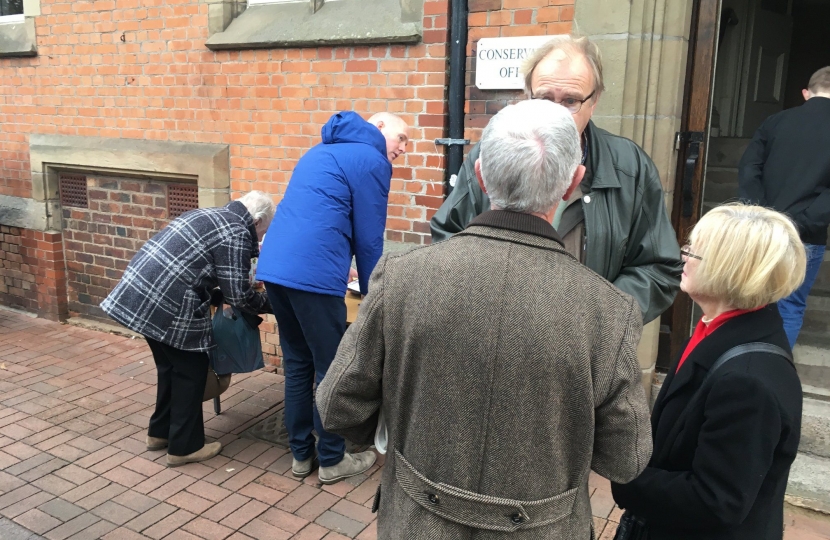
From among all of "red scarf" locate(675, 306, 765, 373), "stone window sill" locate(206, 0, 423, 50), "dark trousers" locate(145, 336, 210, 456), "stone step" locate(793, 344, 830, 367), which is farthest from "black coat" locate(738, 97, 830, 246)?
"dark trousers" locate(145, 336, 210, 456)

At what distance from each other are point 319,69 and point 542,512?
Result: 4049 mm

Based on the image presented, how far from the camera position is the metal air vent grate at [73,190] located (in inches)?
255

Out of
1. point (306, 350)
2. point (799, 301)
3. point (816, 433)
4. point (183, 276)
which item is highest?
point (183, 276)

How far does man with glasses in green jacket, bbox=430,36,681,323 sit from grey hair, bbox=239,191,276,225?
1.64 m

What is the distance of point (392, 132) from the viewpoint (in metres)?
3.84

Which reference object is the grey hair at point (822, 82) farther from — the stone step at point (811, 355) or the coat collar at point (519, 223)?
the coat collar at point (519, 223)

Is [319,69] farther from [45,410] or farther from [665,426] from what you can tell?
[665,426]

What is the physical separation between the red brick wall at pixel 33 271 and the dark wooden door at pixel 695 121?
5617 millimetres

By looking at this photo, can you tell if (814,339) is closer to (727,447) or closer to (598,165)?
(598,165)

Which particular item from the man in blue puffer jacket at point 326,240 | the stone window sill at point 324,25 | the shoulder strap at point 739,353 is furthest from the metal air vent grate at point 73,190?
the shoulder strap at point 739,353

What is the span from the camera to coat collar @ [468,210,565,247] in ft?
4.83

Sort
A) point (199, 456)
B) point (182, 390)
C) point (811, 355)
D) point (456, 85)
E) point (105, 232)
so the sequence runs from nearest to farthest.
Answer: point (182, 390), point (199, 456), point (456, 85), point (811, 355), point (105, 232)

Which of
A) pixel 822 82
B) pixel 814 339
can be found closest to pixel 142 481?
pixel 814 339

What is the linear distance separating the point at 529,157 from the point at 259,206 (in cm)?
270
